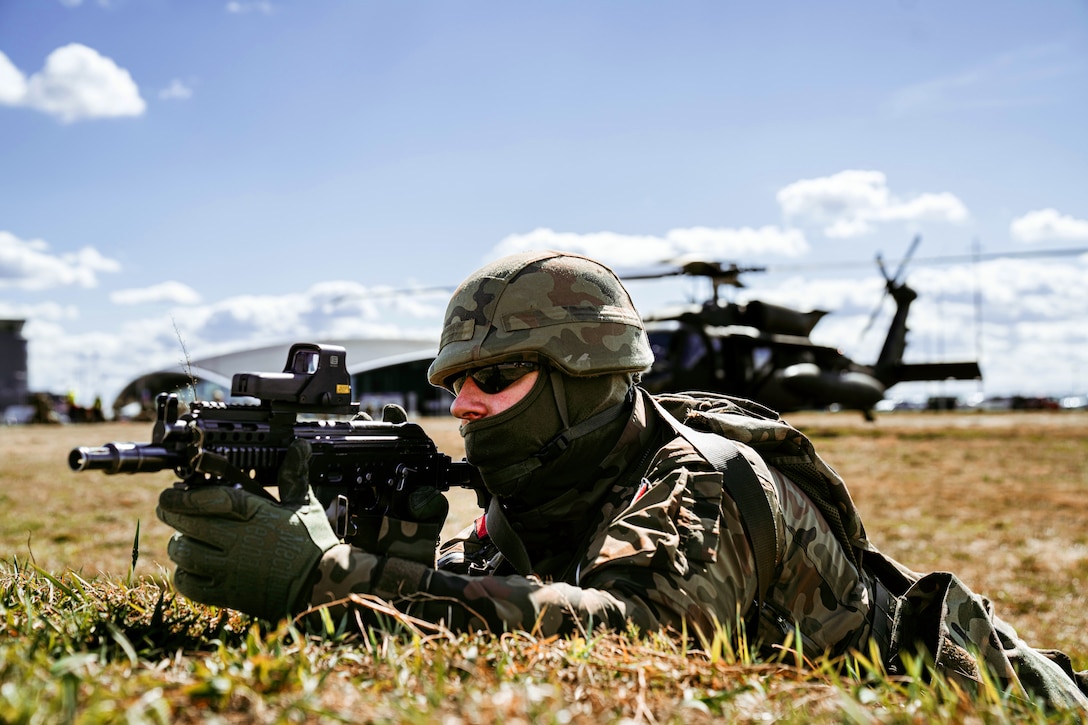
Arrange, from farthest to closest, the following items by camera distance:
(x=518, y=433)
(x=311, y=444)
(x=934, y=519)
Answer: (x=934, y=519) → (x=518, y=433) → (x=311, y=444)

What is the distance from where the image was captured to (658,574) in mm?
2387

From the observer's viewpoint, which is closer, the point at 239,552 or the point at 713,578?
the point at 239,552

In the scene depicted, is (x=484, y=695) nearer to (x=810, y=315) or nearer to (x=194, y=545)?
(x=194, y=545)

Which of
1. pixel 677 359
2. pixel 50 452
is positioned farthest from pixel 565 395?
pixel 50 452

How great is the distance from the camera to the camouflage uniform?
229cm

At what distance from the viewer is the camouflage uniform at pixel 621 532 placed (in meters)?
2.29

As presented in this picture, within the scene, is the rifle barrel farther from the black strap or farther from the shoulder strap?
the shoulder strap

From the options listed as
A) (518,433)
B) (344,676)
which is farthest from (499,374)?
(344,676)

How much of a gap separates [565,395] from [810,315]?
19447 millimetres

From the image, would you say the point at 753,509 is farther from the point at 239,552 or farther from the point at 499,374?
the point at 239,552

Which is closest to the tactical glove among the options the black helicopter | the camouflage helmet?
the camouflage helmet

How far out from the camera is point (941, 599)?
8.79 ft

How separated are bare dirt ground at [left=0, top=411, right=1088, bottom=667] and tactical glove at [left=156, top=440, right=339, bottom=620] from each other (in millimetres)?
760

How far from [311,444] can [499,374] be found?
686 mm
